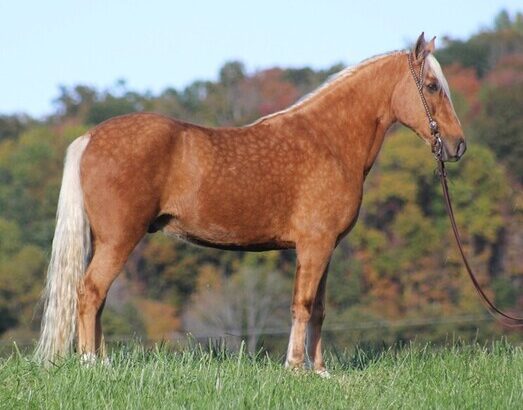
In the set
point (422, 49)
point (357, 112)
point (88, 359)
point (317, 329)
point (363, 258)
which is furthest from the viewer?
point (363, 258)

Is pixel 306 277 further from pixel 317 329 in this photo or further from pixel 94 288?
pixel 94 288

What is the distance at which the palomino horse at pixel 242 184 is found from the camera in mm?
7895

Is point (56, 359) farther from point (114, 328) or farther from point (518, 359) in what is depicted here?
point (114, 328)

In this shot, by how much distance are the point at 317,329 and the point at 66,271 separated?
1.82 meters

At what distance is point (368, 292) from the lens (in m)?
81.7

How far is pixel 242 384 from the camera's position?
280 inches

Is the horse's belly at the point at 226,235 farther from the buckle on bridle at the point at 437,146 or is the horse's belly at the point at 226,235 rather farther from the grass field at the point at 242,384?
the buckle on bridle at the point at 437,146

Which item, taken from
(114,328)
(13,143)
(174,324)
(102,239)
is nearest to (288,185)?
(102,239)

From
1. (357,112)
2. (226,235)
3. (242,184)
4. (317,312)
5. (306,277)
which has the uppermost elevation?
(357,112)

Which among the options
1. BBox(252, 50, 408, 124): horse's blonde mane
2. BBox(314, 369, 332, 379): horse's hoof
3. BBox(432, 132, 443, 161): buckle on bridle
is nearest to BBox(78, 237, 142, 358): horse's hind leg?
BBox(314, 369, 332, 379): horse's hoof

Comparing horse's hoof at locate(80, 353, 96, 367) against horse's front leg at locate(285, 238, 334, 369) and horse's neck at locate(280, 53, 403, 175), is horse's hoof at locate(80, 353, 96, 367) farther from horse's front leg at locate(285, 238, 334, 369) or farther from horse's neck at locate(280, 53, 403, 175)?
horse's neck at locate(280, 53, 403, 175)

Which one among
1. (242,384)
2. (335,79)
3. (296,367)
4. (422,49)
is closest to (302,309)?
(296,367)

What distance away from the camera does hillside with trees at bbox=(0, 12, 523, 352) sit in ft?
239

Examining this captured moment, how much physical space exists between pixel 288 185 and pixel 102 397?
7.58 feet
